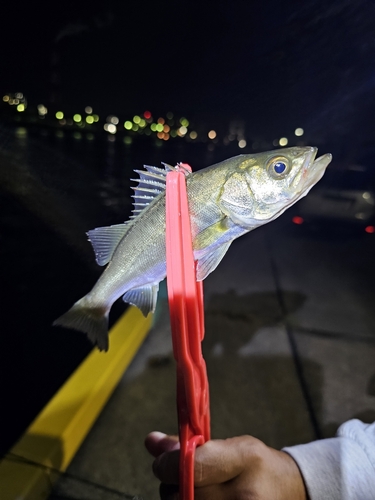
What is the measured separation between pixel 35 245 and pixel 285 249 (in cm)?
466

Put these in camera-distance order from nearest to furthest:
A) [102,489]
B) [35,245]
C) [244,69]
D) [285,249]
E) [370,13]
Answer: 1. [370,13]
2. [102,489]
3. [244,69]
4. [285,249]
5. [35,245]

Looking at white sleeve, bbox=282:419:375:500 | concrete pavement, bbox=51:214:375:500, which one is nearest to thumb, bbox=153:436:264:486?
white sleeve, bbox=282:419:375:500

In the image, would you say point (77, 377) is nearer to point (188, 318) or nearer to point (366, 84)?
point (188, 318)

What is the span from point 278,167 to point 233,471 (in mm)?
746

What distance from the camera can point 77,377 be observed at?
6.30 feet

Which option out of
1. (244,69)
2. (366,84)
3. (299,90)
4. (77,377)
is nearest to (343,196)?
(366,84)

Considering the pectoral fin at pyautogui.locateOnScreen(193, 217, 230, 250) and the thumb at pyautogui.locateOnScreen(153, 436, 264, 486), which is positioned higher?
the pectoral fin at pyautogui.locateOnScreen(193, 217, 230, 250)

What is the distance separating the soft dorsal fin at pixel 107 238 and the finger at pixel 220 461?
0.49 meters

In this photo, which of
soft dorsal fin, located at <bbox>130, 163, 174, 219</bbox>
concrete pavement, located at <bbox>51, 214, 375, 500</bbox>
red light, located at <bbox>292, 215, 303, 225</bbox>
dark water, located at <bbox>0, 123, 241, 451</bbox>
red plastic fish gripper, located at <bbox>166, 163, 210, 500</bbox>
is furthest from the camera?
red light, located at <bbox>292, 215, 303, 225</bbox>

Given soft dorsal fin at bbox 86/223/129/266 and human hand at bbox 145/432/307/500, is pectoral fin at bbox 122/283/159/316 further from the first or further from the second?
human hand at bbox 145/432/307/500

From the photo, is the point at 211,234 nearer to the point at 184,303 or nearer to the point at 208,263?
the point at 208,263

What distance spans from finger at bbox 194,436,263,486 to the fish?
0.34 meters

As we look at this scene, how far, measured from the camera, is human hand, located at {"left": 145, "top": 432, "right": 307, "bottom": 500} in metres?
0.72

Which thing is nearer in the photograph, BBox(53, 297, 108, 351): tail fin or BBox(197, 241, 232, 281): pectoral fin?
BBox(197, 241, 232, 281): pectoral fin
